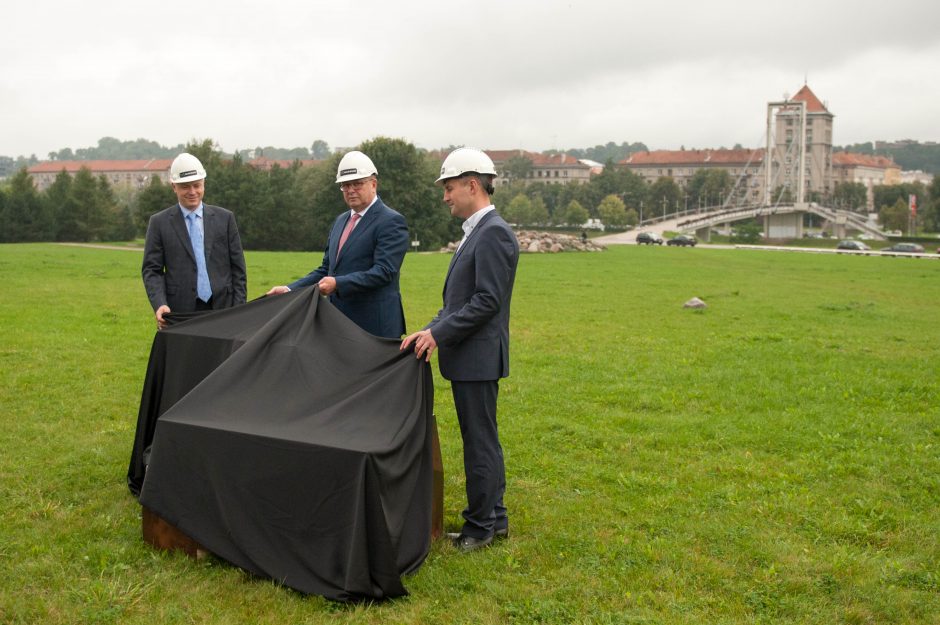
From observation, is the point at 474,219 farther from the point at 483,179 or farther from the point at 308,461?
the point at 308,461

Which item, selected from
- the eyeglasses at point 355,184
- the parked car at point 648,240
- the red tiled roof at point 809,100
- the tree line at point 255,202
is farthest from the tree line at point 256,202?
the red tiled roof at point 809,100

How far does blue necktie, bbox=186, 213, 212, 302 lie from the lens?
7.32m

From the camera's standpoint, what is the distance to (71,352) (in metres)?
12.7

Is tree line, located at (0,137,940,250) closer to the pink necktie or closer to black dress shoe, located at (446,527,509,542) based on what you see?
the pink necktie

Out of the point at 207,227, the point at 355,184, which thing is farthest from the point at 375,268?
the point at 207,227

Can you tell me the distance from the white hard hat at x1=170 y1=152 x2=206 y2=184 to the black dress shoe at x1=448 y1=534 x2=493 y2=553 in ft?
11.6

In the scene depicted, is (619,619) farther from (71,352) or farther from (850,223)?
(850,223)

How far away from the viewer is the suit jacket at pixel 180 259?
7.24m

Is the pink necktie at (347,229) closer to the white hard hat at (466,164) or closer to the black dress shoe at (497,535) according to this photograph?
the white hard hat at (466,164)

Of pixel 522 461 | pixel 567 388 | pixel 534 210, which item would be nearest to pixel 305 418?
pixel 522 461

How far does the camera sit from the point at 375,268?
664 cm

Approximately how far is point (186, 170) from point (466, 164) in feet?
8.79

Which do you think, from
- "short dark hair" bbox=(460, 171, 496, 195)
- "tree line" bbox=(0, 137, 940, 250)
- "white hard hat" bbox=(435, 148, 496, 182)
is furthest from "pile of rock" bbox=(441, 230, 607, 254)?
"white hard hat" bbox=(435, 148, 496, 182)

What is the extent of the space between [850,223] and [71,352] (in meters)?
137
